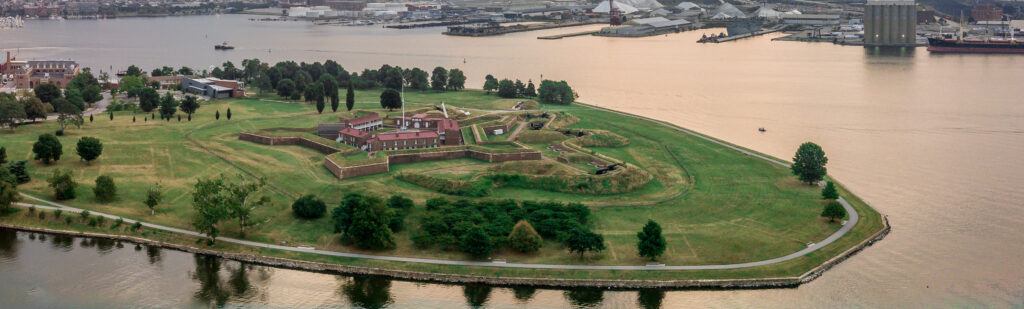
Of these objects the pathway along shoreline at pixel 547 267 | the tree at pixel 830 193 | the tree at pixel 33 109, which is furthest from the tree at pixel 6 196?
the tree at pixel 830 193

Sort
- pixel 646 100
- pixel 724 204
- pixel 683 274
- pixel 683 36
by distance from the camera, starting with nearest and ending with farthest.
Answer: pixel 683 274, pixel 724 204, pixel 646 100, pixel 683 36

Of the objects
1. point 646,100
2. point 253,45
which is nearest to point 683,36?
point 253,45

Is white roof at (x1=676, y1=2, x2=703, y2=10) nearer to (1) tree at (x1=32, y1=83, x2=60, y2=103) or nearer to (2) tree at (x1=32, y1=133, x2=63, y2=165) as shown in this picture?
(1) tree at (x1=32, y1=83, x2=60, y2=103)

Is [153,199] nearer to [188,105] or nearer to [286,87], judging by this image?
[188,105]

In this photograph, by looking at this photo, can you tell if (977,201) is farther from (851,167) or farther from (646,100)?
(646,100)

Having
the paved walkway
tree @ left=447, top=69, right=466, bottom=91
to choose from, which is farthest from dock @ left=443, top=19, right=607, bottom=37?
the paved walkway

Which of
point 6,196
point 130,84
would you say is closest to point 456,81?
point 130,84
